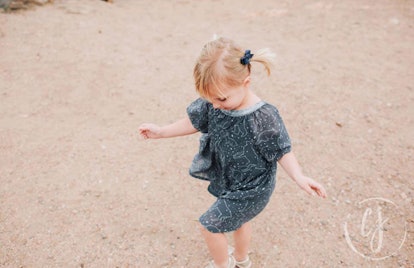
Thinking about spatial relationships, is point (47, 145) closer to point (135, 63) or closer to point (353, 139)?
point (135, 63)

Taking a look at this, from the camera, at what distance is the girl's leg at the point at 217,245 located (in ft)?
6.77

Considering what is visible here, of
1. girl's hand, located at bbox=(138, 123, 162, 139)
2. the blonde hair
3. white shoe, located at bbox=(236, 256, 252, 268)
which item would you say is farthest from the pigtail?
white shoe, located at bbox=(236, 256, 252, 268)

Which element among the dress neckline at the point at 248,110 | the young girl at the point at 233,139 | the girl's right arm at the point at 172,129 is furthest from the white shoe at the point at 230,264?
the dress neckline at the point at 248,110

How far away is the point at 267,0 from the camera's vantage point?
7.04 meters

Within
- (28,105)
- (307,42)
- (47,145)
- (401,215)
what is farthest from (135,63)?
(401,215)

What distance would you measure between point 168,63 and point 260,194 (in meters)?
3.20

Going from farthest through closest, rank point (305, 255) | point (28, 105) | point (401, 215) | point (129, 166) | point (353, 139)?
point (28, 105) < point (353, 139) < point (129, 166) < point (401, 215) < point (305, 255)

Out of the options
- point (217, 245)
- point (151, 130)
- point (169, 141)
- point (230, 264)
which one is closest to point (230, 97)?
point (151, 130)

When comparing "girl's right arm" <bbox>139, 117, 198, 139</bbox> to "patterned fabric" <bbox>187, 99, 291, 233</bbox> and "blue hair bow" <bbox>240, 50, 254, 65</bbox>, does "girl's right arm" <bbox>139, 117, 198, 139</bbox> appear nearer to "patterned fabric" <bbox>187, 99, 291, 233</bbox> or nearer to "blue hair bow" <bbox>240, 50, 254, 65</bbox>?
"patterned fabric" <bbox>187, 99, 291, 233</bbox>

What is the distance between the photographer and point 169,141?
3.56m

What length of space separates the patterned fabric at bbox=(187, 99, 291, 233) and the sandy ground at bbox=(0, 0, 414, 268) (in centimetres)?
71

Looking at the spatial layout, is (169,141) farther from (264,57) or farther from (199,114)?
(264,57)

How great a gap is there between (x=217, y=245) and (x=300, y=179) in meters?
0.64

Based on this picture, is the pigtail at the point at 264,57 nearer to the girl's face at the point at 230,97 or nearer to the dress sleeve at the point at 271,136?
the girl's face at the point at 230,97
